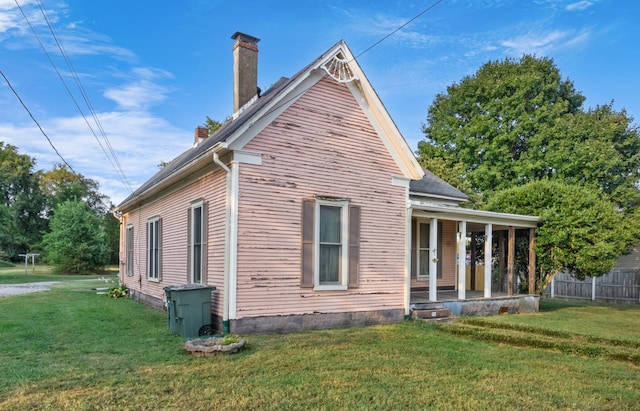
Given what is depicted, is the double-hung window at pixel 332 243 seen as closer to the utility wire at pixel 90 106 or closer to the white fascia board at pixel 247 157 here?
the white fascia board at pixel 247 157

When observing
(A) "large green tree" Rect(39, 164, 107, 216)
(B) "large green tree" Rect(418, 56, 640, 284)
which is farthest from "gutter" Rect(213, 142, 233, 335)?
(A) "large green tree" Rect(39, 164, 107, 216)

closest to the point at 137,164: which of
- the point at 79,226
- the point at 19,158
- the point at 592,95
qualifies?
the point at 79,226

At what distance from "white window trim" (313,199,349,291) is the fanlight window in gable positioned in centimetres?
272

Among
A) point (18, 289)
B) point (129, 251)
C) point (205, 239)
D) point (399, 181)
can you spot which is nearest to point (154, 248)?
point (129, 251)

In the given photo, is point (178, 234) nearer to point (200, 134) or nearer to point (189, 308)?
point (189, 308)

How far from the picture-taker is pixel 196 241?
9.87 meters

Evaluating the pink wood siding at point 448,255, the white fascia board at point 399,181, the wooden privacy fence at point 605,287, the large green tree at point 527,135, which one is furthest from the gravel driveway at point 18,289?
the wooden privacy fence at point 605,287

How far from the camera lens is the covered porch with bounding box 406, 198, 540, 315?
11.3m

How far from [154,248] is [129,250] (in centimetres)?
391

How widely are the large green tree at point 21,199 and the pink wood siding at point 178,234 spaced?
1589 inches

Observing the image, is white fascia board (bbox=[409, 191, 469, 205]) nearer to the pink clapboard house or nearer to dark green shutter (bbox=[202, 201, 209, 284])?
the pink clapboard house

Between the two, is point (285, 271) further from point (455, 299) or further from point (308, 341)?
point (455, 299)

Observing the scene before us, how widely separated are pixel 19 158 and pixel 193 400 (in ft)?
195

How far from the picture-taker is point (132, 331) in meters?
8.49
